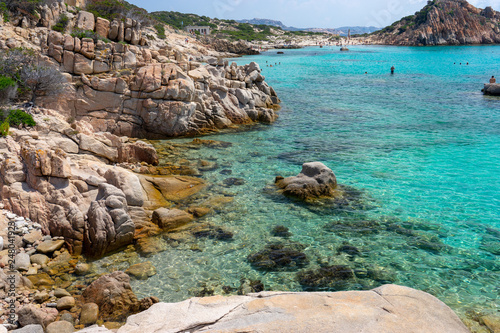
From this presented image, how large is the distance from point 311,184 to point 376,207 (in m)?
3.13

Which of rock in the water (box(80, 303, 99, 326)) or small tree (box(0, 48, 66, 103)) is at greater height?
small tree (box(0, 48, 66, 103))

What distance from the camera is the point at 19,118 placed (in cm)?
1788

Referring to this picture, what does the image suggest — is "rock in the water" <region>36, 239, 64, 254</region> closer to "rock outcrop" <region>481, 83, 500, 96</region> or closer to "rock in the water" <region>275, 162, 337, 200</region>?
"rock in the water" <region>275, 162, 337, 200</region>

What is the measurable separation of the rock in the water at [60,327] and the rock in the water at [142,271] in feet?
9.43

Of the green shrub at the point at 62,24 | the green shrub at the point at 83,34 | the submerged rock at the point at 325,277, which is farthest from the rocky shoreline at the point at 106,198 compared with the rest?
the submerged rock at the point at 325,277

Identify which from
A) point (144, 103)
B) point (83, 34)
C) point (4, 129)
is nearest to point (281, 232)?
point (4, 129)

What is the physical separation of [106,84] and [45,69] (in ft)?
12.5

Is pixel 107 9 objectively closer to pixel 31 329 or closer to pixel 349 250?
pixel 349 250

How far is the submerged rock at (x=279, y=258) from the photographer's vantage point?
12164 millimetres

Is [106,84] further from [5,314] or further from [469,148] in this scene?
[469,148]

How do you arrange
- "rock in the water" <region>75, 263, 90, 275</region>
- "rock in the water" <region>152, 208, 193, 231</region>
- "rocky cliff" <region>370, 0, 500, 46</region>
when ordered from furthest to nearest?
"rocky cliff" <region>370, 0, 500, 46</region>, "rock in the water" <region>152, 208, 193, 231</region>, "rock in the water" <region>75, 263, 90, 275</region>

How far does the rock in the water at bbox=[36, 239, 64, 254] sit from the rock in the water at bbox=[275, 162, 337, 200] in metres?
9.91

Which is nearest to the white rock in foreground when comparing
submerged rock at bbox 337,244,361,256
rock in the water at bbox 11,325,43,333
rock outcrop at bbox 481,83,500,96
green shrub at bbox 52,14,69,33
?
rock in the water at bbox 11,325,43,333

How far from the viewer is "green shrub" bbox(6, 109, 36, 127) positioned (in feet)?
57.6
